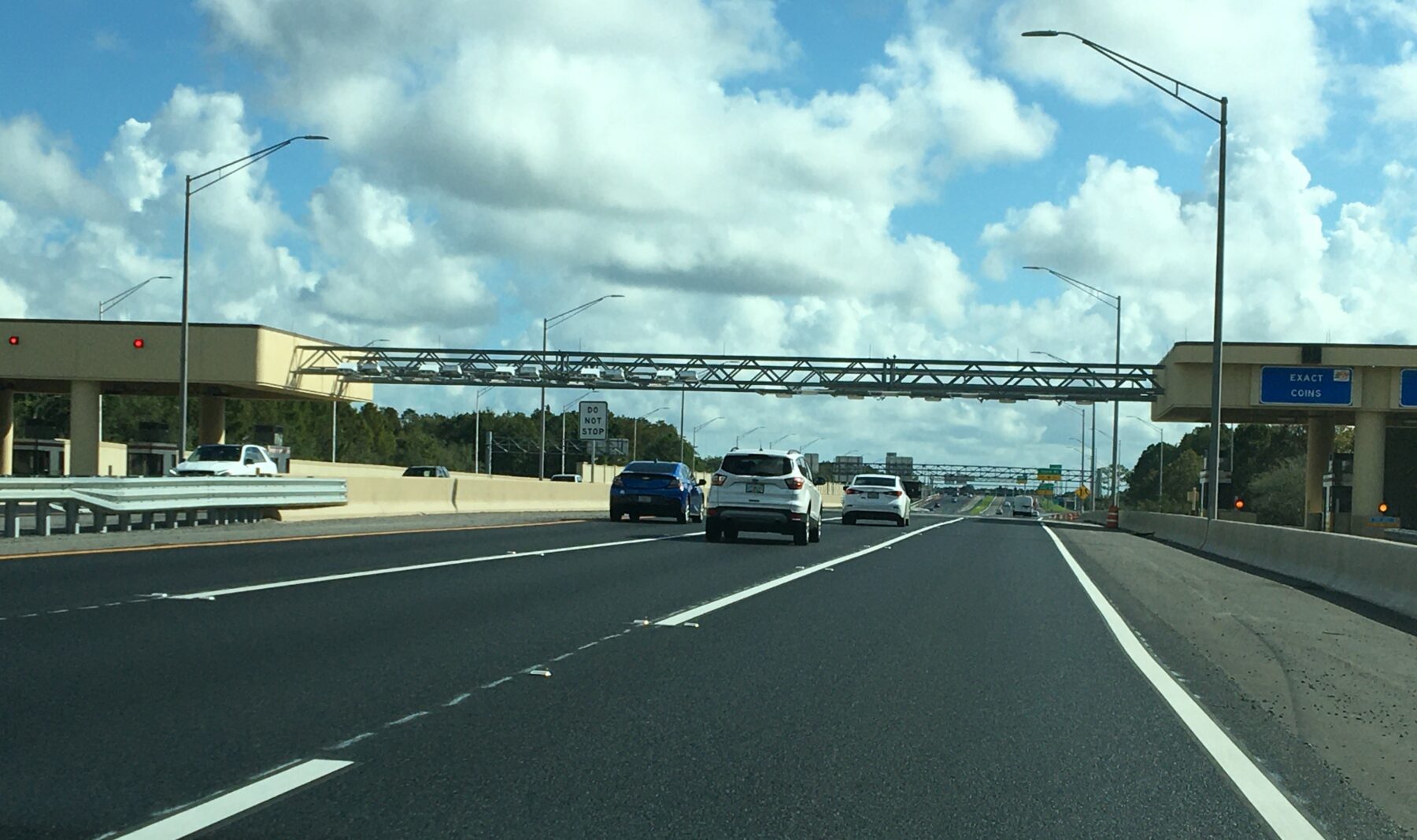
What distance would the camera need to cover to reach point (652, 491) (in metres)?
38.3

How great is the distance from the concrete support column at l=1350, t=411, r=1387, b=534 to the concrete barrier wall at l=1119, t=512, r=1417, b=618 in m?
26.9

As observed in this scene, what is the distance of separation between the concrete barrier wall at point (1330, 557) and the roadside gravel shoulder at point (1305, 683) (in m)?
0.63

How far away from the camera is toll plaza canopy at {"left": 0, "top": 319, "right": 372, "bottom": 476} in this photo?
206 ft

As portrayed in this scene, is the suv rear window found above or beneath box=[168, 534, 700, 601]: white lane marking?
above

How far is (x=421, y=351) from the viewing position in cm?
7488

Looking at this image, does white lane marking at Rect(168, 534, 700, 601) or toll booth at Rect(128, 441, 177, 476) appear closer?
white lane marking at Rect(168, 534, 700, 601)

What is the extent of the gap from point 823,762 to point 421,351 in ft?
227

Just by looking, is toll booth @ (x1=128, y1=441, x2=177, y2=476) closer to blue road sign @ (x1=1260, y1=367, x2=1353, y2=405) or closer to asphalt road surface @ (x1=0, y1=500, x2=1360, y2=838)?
blue road sign @ (x1=1260, y1=367, x2=1353, y2=405)

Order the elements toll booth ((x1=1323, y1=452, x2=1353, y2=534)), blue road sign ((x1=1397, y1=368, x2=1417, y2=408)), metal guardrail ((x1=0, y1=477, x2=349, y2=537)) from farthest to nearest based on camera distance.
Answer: toll booth ((x1=1323, y1=452, x2=1353, y2=534)) < blue road sign ((x1=1397, y1=368, x2=1417, y2=408)) < metal guardrail ((x1=0, y1=477, x2=349, y2=537))

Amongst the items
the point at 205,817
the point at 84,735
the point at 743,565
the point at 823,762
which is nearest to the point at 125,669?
the point at 84,735

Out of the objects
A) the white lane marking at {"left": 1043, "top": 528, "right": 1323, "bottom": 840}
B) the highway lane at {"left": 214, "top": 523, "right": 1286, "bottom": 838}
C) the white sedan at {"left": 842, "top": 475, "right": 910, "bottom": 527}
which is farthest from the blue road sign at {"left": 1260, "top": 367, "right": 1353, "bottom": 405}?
the highway lane at {"left": 214, "top": 523, "right": 1286, "bottom": 838}

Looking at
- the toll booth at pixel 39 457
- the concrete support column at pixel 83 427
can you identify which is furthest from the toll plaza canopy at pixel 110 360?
the toll booth at pixel 39 457

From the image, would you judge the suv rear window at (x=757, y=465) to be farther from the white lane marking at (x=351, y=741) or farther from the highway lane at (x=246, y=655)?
the white lane marking at (x=351, y=741)

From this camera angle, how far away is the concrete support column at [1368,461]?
6009 cm
